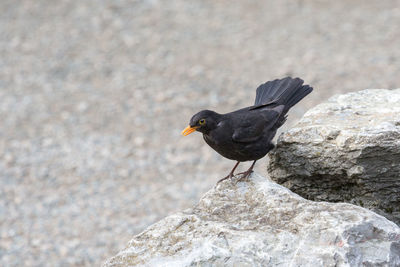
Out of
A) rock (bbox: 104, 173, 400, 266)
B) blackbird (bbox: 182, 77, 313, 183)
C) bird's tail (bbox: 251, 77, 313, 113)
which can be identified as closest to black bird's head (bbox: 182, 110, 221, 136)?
blackbird (bbox: 182, 77, 313, 183)

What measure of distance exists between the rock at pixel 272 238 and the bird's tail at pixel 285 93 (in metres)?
1.18

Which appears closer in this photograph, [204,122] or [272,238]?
[272,238]

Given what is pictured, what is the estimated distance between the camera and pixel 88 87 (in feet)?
36.9

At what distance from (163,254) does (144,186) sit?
5.49m

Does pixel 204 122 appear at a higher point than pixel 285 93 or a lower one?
higher

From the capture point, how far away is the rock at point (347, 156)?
3.85m

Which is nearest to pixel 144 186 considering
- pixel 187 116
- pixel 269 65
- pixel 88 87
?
pixel 187 116

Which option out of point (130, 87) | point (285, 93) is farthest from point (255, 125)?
point (130, 87)

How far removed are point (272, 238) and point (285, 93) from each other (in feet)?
5.72

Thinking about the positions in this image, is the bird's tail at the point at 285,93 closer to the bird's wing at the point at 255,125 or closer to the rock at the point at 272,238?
the bird's wing at the point at 255,125

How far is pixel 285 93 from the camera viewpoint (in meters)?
4.64

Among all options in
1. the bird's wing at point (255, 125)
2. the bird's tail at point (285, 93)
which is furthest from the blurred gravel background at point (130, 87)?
the bird's wing at point (255, 125)

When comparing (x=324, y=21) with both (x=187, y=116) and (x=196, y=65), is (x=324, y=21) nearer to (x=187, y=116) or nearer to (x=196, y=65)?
(x=196, y=65)

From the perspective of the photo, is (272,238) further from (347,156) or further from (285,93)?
(285,93)
